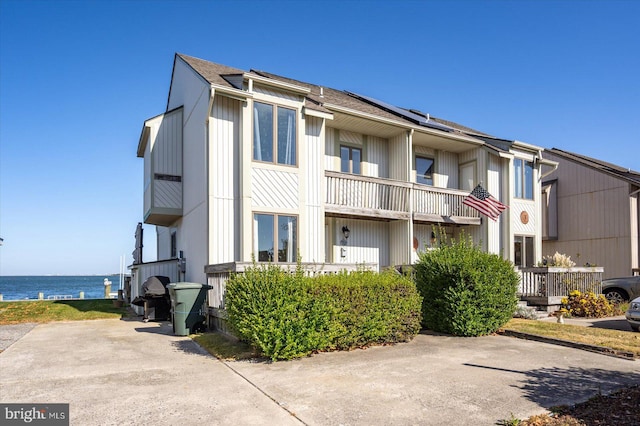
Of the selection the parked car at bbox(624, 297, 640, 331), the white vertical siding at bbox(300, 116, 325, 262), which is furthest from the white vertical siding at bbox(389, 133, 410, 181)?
the parked car at bbox(624, 297, 640, 331)

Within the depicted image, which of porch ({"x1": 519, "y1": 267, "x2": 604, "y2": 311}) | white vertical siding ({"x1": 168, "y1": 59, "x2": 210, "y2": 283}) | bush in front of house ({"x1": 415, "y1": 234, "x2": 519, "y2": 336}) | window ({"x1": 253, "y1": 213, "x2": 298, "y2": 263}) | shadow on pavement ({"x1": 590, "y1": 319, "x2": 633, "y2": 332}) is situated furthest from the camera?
Result: porch ({"x1": 519, "y1": 267, "x2": 604, "y2": 311})

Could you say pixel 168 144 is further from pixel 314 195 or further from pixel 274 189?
pixel 314 195

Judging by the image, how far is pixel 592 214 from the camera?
2189 cm

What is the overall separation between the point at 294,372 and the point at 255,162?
687 cm

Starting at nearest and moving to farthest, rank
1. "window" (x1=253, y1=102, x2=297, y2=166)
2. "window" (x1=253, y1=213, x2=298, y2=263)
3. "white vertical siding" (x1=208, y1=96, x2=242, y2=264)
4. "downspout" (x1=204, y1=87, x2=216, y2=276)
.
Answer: "downspout" (x1=204, y1=87, x2=216, y2=276)
"white vertical siding" (x1=208, y1=96, x2=242, y2=264)
"window" (x1=253, y1=213, x2=298, y2=263)
"window" (x1=253, y1=102, x2=297, y2=166)

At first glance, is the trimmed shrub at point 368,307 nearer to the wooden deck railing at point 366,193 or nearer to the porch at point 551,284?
the wooden deck railing at point 366,193

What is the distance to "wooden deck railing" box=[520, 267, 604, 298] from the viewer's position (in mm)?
14828

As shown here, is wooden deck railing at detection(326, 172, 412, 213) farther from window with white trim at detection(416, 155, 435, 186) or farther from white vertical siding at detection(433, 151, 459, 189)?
white vertical siding at detection(433, 151, 459, 189)

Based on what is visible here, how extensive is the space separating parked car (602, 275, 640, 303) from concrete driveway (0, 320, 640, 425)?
8653mm

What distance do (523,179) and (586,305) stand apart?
21.5ft

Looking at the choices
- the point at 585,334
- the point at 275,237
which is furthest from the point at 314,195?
the point at 585,334

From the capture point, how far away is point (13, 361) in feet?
26.2

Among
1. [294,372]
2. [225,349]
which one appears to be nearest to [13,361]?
[225,349]

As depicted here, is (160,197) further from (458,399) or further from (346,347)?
(458,399)
